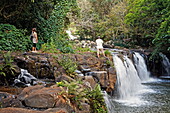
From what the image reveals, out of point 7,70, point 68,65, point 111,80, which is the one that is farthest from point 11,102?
point 111,80

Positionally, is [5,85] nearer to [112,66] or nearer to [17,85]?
[17,85]

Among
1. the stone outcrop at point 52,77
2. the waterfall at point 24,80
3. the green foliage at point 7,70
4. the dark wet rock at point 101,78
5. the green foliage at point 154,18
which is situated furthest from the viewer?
the green foliage at point 154,18

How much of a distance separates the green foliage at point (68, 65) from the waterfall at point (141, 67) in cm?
971

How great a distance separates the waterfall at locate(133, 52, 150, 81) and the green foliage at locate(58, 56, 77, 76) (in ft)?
31.9

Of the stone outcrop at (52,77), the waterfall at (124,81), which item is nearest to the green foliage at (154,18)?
the waterfall at (124,81)

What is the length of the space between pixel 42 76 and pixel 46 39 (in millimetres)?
5743

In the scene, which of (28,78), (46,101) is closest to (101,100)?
(46,101)

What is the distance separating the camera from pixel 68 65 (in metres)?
8.61

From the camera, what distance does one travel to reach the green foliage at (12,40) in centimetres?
956

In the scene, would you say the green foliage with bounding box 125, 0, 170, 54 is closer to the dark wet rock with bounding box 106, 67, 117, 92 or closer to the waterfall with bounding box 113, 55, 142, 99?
the waterfall with bounding box 113, 55, 142, 99

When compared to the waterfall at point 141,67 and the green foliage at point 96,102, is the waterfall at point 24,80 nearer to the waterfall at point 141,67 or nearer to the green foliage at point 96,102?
the green foliage at point 96,102

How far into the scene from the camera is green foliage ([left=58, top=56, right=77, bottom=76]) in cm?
825

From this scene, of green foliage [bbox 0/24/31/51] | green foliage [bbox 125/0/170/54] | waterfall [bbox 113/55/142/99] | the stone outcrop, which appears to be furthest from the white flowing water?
green foliage [bbox 0/24/31/51]

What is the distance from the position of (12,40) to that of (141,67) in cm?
1333
